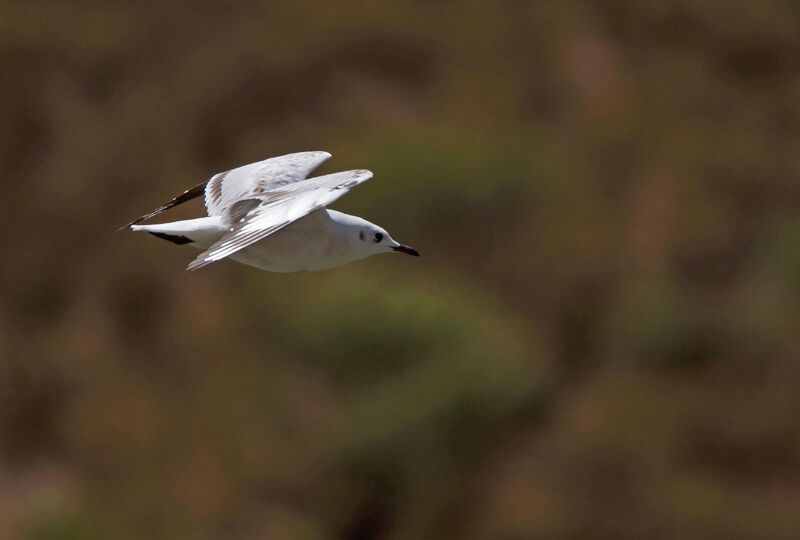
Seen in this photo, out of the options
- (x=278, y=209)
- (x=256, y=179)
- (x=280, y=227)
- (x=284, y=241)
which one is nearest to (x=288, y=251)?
(x=284, y=241)

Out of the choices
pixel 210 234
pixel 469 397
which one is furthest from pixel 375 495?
pixel 210 234

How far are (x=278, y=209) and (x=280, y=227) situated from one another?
0.17 m

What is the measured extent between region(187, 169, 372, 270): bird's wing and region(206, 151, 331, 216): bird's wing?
0.65ft

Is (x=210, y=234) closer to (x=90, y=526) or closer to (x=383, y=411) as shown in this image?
(x=383, y=411)

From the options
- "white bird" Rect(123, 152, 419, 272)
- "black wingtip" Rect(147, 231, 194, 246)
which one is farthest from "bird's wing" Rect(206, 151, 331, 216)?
"black wingtip" Rect(147, 231, 194, 246)

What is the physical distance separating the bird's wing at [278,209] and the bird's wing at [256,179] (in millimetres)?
199

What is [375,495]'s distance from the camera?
27.4ft

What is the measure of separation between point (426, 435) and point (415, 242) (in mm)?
1434

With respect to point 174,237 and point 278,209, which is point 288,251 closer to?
point 278,209

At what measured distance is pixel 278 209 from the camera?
3.13 m

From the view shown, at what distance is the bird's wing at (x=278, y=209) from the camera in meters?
2.94

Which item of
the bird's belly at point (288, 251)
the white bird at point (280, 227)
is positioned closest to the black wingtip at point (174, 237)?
the white bird at point (280, 227)

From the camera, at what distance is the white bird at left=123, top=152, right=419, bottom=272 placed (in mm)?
3018

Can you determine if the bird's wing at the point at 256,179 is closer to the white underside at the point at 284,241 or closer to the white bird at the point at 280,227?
the white bird at the point at 280,227
